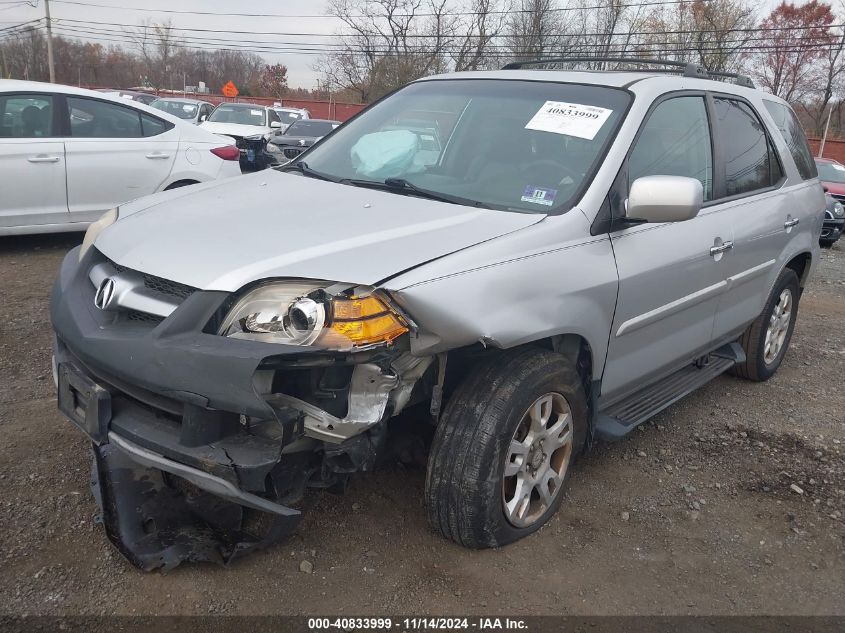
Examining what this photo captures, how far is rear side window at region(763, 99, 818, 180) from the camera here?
14.7 ft

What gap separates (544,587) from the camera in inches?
102

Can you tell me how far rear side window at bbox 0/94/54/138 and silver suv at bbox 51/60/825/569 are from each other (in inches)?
151

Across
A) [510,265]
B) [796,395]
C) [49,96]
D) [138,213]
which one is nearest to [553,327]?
[510,265]

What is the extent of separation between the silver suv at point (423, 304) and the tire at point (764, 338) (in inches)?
31.2

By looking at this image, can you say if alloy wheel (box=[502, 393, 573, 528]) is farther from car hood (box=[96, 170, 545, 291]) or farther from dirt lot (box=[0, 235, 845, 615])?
car hood (box=[96, 170, 545, 291])

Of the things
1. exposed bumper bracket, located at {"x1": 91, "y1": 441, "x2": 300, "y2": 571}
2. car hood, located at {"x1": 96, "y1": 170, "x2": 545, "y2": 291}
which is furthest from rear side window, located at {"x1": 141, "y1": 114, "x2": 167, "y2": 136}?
exposed bumper bracket, located at {"x1": 91, "y1": 441, "x2": 300, "y2": 571}

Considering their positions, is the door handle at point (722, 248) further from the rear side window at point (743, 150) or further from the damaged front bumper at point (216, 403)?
the damaged front bumper at point (216, 403)

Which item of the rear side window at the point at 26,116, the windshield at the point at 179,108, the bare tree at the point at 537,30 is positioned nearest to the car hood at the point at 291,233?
the rear side window at the point at 26,116

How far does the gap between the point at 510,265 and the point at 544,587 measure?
3.80 ft

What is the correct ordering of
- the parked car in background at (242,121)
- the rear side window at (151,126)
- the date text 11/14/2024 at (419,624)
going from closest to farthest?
1. the date text 11/14/2024 at (419,624)
2. the rear side window at (151,126)
3. the parked car in background at (242,121)

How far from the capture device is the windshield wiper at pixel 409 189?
286 cm

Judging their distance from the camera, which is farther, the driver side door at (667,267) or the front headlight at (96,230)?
the driver side door at (667,267)

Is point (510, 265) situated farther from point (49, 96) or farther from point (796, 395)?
point (49, 96)

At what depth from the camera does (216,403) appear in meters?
2.07
